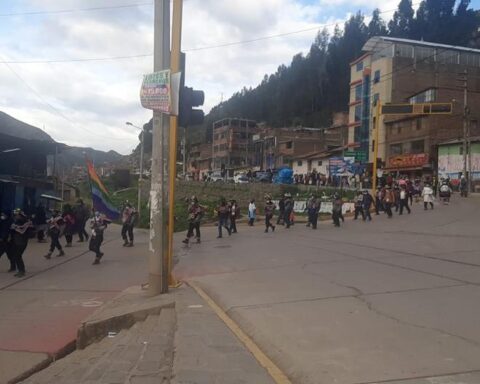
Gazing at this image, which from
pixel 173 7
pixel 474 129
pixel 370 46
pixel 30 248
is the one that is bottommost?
pixel 30 248

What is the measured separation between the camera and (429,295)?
7.50 m

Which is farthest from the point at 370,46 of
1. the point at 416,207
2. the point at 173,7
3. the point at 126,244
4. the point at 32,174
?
the point at 173,7

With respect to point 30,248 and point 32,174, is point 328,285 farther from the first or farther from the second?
point 32,174

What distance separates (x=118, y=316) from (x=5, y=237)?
22.7 ft

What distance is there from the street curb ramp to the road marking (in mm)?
671

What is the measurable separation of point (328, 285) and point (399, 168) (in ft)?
156

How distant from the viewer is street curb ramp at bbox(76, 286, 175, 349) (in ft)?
22.0

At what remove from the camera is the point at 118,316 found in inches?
274

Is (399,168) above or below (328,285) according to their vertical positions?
above

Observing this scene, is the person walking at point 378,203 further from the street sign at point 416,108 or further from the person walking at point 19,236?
the person walking at point 19,236

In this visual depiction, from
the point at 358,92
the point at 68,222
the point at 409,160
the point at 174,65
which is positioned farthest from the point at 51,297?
the point at 358,92

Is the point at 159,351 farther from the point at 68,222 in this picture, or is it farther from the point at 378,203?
the point at 378,203

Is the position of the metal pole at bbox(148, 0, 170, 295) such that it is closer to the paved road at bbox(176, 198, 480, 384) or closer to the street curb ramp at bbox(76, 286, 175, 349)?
the street curb ramp at bbox(76, 286, 175, 349)

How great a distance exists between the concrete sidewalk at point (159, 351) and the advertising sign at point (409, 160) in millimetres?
46340
